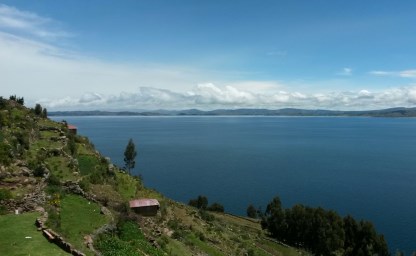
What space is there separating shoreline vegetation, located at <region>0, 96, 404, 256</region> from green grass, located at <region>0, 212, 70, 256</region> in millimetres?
115

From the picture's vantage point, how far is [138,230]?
1055 inches

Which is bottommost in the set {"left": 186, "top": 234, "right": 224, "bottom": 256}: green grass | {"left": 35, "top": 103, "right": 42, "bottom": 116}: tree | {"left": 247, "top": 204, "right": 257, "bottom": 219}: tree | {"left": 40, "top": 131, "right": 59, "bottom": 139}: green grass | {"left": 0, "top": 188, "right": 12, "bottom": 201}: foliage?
{"left": 247, "top": 204, "right": 257, "bottom": 219}: tree

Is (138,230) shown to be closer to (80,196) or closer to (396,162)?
(80,196)

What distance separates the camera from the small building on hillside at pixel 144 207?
39781 mm

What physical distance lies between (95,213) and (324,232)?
57951 millimetres

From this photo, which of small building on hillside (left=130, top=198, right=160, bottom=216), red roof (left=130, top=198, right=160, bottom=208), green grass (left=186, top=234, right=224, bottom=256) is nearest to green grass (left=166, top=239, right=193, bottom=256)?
green grass (left=186, top=234, right=224, bottom=256)

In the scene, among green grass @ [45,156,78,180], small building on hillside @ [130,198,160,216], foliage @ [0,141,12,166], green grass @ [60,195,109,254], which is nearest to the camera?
green grass @ [60,195,109,254]

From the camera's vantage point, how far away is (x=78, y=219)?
25.8 meters

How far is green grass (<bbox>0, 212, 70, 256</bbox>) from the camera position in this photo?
61.3 feet

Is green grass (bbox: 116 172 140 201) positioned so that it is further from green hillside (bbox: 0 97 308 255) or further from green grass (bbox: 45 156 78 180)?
green grass (bbox: 45 156 78 180)

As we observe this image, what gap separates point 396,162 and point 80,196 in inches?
7307

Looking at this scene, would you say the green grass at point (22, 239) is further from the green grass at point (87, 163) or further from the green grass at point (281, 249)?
the green grass at point (281, 249)

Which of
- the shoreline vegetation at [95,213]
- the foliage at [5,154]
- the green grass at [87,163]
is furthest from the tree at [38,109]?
the foliage at [5,154]

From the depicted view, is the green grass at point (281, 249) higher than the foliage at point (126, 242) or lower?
lower
